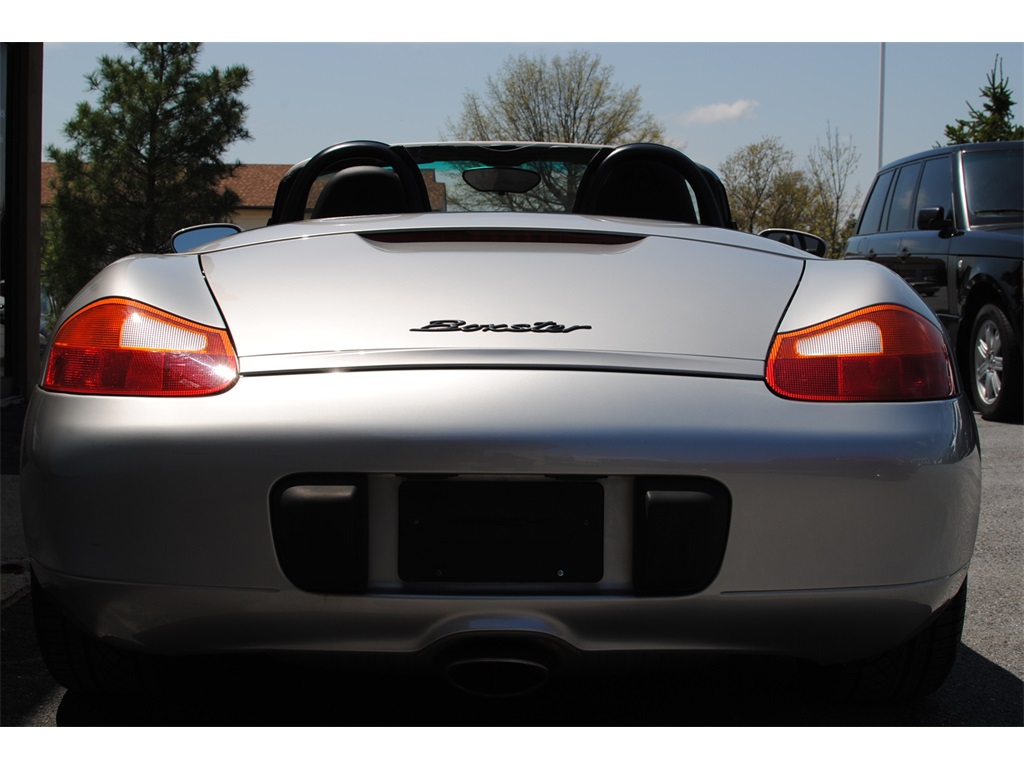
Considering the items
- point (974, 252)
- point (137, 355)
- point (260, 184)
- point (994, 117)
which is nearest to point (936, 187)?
point (974, 252)

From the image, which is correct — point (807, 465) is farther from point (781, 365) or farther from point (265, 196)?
point (265, 196)

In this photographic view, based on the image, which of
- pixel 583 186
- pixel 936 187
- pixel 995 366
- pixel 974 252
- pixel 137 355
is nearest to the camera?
pixel 137 355

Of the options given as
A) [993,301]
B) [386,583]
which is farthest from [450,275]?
[993,301]

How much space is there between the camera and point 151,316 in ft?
6.48

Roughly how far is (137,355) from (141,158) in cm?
3530

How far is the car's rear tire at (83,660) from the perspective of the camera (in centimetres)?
216

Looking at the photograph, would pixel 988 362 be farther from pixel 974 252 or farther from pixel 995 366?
pixel 974 252

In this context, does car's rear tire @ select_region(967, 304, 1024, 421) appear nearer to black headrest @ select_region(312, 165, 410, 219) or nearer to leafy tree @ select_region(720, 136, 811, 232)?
black headrest @ select_region(312, 165, 410, 219)

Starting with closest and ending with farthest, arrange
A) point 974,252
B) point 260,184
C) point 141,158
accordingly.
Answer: point 974,252 → point 141,158 → point 260,184

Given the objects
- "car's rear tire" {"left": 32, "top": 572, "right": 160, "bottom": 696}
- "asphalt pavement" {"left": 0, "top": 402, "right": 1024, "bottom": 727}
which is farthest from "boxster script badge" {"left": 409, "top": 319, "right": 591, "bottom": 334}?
"car's rear tire" {"left": 32, "top": 572, "right": 160, "bottom": 696}

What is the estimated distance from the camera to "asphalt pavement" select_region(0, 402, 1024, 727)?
2299 mm

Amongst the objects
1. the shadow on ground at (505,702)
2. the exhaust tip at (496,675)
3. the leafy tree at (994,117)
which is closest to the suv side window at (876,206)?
the shadow on ground at (505,702)

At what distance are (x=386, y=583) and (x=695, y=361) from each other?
0.63 meters

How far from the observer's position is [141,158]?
3475cm
